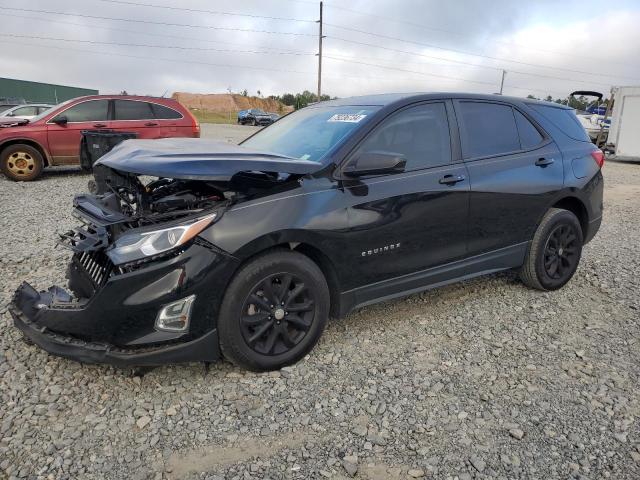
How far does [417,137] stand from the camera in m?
3.61

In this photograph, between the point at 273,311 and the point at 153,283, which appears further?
the point at 273,311

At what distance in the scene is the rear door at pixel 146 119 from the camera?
10.3 m

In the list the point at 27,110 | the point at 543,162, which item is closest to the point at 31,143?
the point at 27,110

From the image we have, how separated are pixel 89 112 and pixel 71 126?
1.56 ft

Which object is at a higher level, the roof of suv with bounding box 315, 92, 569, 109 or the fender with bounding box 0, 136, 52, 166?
the roof of suv with bounding box 315, 92, 569, 109

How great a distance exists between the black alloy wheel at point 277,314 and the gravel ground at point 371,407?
209mm

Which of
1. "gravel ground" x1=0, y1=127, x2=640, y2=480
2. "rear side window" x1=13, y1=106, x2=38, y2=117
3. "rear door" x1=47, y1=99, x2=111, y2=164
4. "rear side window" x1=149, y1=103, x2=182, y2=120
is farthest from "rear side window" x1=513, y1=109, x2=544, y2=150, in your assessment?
"rear side window" x1=13, y1=106, x2=38, y2=117

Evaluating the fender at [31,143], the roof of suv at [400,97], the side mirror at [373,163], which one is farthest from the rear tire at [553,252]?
the fender at [31,143]

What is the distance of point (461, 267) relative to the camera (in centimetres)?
384

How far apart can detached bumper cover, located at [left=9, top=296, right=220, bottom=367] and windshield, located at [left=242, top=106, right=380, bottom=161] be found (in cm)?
139

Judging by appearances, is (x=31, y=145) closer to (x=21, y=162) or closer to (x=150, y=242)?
(x=21, y=162)

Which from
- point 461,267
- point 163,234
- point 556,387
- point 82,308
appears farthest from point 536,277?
point 82,308

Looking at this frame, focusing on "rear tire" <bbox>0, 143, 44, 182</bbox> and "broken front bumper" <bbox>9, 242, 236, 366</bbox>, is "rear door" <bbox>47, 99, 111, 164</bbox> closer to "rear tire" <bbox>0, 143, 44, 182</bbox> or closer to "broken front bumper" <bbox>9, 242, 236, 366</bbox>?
"rear tire" <bbox>0, 143, 44, 182</bbox>

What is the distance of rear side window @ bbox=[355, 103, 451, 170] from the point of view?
3.41 metres
